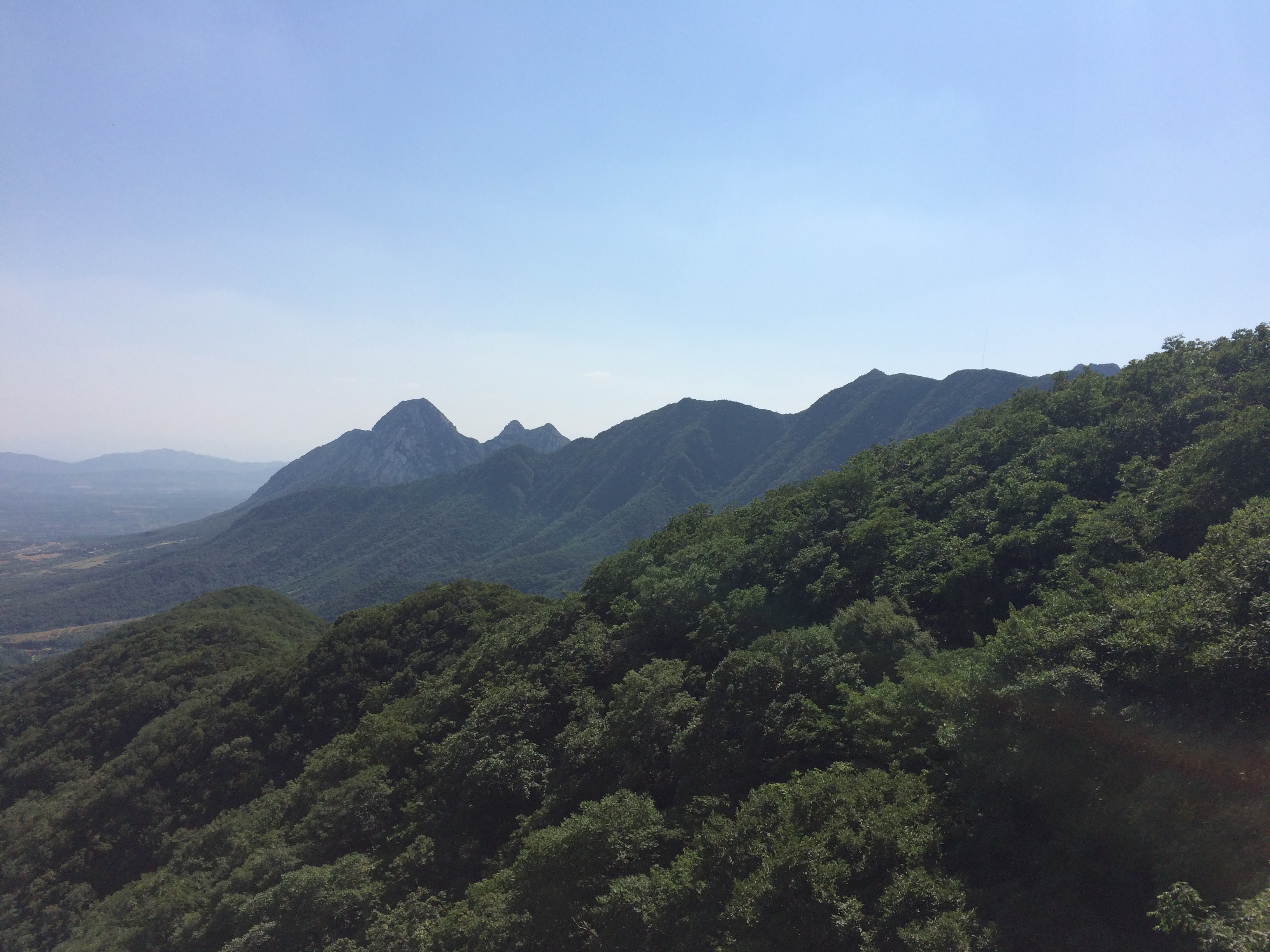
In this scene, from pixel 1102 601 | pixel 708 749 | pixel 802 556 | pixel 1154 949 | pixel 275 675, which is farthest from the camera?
pixel 275 675

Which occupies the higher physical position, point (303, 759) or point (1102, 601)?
point (1102, 601)

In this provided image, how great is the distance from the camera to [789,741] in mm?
19047

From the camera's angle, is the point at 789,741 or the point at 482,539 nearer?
the point at 789,741

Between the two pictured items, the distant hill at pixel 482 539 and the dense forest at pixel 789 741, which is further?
the distant hill at pixel 482 539

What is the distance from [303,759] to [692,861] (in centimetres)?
3304

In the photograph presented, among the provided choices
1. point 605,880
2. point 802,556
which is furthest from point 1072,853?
point 802,556

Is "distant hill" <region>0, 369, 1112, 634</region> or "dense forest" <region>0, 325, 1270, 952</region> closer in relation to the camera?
"dense forest" <region>0, 325, 1270, 952</region>

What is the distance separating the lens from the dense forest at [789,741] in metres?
12.2

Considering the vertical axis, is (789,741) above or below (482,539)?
above

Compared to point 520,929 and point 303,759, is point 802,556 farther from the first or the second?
point 303,759

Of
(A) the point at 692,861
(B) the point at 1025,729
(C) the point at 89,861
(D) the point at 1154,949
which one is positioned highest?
(B) the point at 1025,729

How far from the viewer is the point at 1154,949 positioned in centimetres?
1041

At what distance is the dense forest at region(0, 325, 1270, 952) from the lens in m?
12.2

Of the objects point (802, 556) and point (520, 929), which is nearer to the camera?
point (520, 929)
